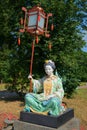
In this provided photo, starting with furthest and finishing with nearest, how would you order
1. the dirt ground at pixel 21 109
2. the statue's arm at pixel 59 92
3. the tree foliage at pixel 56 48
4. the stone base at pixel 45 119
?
the tree foliage at pixel 56 48, the dirt ground at pixel 21 109, the statue's arm at pixel 59 92, the stone base at pixel 45 119

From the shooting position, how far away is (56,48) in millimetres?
11172

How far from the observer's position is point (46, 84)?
655 cm

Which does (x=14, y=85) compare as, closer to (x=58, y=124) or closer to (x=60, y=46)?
(x=60, y=46)

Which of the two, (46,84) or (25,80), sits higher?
(46,84)

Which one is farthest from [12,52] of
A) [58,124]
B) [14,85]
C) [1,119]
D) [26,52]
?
[58,124]

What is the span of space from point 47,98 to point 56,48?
5122 mm

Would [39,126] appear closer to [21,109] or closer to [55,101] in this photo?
[55,101]

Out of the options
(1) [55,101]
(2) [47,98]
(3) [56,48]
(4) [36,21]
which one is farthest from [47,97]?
(3) [56,48]

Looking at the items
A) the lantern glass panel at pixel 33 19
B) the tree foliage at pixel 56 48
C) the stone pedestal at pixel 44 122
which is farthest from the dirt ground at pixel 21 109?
the lantern glass panel at pixel 33 19

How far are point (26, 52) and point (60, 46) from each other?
5.27 feet

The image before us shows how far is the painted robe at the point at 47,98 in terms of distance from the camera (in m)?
6.08

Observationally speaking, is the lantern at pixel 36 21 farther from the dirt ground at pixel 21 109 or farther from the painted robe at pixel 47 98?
the dirt ground at pixel 21 109

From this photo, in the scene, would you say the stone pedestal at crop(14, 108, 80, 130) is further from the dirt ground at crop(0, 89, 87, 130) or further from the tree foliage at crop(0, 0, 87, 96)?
the tree foliage at crop(0, 0, 87, 96)

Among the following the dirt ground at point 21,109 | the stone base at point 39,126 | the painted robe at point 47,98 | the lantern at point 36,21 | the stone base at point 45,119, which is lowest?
the dirt ground at point 21,109
